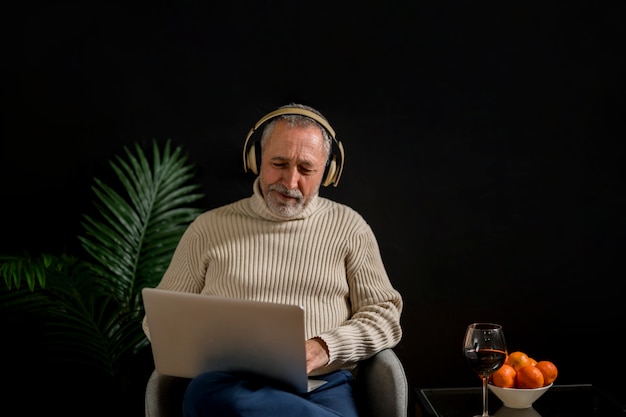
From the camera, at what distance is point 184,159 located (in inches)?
115

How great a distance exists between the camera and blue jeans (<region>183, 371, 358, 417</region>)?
75.3 inches

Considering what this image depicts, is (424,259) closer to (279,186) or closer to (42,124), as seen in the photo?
(279,186)

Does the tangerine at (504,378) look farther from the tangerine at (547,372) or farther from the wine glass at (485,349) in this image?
the wine glass at (485,349)

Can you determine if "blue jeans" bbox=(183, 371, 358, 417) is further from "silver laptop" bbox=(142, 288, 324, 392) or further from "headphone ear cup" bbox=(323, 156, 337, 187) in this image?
"headphone ear cup" bbox=(323, 156, 337, 187)

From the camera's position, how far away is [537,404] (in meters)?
2.20

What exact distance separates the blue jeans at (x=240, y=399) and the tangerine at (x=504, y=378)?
463mm

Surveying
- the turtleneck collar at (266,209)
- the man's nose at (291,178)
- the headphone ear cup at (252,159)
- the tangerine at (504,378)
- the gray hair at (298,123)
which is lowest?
the tangerine at (504,378)

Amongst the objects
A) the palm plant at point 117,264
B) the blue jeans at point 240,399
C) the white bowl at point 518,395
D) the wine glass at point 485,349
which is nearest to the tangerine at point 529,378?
the white bowl at point 518,395

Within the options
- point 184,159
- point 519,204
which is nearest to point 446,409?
point 519,204

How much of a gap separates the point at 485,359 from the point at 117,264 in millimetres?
1460

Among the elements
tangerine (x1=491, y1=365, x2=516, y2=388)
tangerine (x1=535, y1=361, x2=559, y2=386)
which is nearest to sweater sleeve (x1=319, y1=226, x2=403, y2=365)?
tangerine (x1=491, y1=365, x2=516, y2=388)

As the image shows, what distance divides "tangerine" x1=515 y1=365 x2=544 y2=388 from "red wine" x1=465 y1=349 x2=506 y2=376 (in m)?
0.22

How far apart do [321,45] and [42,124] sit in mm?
1139

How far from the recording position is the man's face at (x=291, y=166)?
93.6 inches
